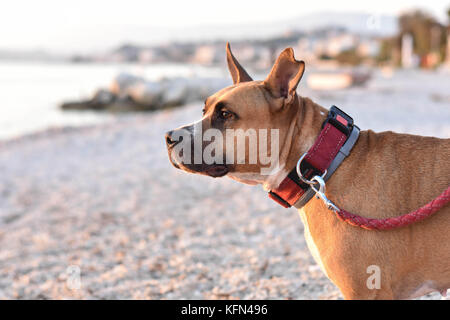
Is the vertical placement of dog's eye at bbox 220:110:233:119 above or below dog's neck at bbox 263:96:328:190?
above

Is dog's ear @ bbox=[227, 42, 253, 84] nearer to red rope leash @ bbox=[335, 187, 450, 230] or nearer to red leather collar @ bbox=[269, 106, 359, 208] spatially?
red leather collar @ bbox=[269, 106, 359, 208]

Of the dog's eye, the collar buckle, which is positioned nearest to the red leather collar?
the collar buckle

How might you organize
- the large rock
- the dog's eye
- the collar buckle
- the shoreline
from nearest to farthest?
1. the collar buckle
2. the dog's eye
3. the shoreline
4. the large rock

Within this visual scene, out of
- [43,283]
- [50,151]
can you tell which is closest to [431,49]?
[50,151]

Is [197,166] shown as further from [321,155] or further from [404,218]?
[404,218]

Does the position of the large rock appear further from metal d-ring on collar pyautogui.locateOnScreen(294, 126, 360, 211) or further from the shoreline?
metal d-ring on collar pyautogui.locateOnScreen(294, 126, 360, 211)

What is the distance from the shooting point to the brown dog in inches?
106

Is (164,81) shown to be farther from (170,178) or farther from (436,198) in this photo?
(436,198)

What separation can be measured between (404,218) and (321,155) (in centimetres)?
58

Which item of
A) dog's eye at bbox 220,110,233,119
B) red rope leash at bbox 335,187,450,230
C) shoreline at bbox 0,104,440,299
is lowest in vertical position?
shoreline at bbox 0,104,440,299

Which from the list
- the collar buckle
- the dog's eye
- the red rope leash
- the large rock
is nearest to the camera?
the red rope leash

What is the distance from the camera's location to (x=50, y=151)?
14.1 meters

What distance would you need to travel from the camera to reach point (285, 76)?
300 cm

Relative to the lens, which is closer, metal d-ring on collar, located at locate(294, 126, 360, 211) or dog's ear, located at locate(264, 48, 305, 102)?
metal d-ring on collar, located at locate(294, 126, 360, 211)
